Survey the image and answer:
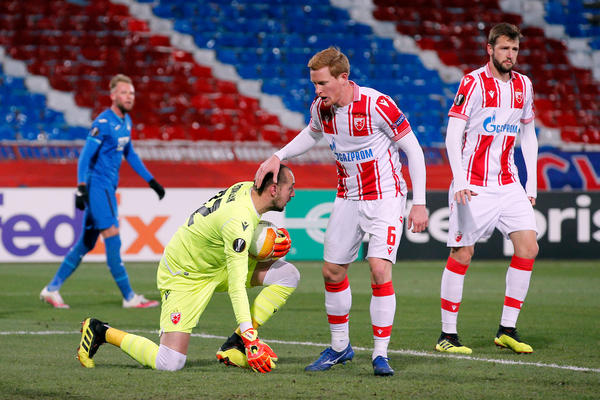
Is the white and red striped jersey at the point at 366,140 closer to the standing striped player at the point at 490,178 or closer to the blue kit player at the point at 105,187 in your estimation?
the standing striped player at the point at 490,178

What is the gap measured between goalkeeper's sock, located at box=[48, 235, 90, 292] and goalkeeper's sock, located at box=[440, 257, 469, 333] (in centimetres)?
422

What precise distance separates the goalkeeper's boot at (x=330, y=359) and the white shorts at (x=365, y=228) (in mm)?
545

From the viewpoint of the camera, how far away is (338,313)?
5676mm

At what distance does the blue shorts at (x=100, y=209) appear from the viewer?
30.1 ft

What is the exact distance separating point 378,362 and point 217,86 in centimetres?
1421

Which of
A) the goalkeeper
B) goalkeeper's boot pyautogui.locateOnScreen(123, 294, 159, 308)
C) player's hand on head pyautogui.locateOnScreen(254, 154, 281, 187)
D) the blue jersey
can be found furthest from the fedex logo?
player's hand on head pyautogui.locateOnScreen(254, 154, 281, 187)

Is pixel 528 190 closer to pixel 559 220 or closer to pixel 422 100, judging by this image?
pixel 559 220

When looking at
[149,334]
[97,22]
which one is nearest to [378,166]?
[149,334]

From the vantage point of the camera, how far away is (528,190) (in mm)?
6754

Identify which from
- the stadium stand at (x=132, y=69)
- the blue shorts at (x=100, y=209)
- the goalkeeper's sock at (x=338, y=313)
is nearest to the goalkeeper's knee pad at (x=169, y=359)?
the goalkeeper's sock at (x=338, y=313)

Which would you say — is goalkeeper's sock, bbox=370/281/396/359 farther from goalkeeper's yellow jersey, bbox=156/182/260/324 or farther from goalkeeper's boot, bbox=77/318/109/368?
goalkeeper's boot, bbox=77/318/109/368

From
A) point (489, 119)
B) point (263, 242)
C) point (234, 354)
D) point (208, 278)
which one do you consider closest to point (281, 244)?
point (263, 242)

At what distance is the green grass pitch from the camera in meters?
→ 4.81

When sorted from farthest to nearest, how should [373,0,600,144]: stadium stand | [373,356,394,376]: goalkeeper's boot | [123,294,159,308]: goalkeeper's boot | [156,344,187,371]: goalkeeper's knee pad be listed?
[373,0,600,144]: stadium stand → [123,294,159,308]: goalkeeper's boot → [156,344,187,371]: goalkeeper's knee pad → [373,356,394,376]: goalkeeper's boot
